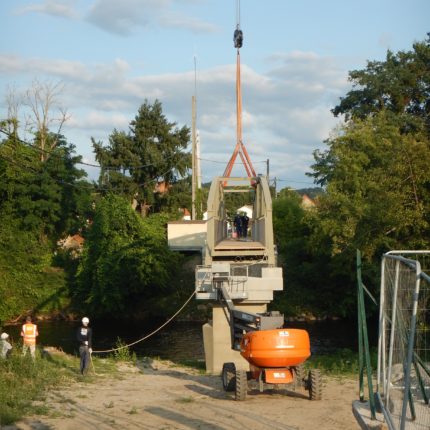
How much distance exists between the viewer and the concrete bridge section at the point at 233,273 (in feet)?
66.0

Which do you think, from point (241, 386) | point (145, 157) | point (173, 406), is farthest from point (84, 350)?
point (145, 157)

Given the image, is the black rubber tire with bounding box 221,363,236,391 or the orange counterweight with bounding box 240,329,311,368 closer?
the orange counterweight with bounding box 240,329,311,368

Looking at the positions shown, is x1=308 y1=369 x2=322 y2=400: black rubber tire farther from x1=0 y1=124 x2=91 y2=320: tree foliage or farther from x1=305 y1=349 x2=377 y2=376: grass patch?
x1=0 y1=124 x2=91 y2=320: tree foliage

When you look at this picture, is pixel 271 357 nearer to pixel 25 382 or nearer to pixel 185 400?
pixel 185 400

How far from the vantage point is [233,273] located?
71.5 feet

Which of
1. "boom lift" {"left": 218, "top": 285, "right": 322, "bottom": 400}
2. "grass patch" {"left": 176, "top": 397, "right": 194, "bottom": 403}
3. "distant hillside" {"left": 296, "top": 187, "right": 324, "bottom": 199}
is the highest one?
"distant hillside" {"left": 296, "top": 187, "right": 324, "bottom": 199}

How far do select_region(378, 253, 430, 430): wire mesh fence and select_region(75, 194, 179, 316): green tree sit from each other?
36.1 meters

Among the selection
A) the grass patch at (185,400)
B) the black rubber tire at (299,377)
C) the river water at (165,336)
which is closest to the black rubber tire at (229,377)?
the grass patch at (185,400)

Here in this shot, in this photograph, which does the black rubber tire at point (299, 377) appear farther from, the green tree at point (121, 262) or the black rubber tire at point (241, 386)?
the green tree at point (121, 262)

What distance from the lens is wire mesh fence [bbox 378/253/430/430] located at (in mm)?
6605

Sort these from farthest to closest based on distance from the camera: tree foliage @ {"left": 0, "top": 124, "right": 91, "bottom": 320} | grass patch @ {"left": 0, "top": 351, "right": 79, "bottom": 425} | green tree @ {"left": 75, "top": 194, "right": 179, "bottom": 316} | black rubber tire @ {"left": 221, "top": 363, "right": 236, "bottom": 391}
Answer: tree foliage @ {"left": 0, "top": 124, "right": 91, "bottom": 320} < green tree @ {"left": 75, "top": 194, "right": 179, "bottom": 316} < black rubber tire @ {"left": 221, "top": 363, "right": 236, "bottom": 391} < grass patch @ {"left": 0, "top": 351, "right": 79, "bottom": 425}

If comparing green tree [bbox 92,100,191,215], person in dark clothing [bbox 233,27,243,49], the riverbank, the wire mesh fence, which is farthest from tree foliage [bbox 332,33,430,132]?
the wire mesh fence

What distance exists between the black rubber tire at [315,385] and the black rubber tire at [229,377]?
1.58 metres

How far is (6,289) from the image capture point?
45.3m
